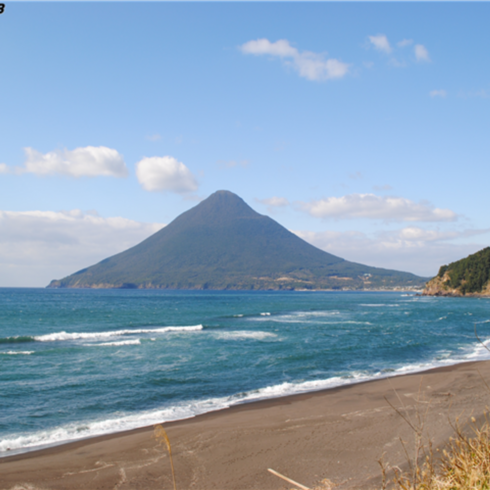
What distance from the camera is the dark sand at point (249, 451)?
310 inches

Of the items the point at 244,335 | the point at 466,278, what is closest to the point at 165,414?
the point at 244,335

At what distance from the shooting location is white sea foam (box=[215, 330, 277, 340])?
29.4m

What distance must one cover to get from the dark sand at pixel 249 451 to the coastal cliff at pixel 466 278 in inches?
4574

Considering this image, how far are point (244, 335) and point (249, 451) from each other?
21778 millimetres

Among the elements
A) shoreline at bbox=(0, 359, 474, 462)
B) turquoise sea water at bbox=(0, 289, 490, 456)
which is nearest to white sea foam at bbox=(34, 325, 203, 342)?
turquoise sea water at bbox=(0, 289, 490, 456)

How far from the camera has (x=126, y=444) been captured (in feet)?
32.0

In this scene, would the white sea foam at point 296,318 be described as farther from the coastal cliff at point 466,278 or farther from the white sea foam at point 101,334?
the coastal cliff at point 466,278

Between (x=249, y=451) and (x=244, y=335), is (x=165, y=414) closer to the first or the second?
(x=249, y=451)

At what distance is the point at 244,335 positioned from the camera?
1217 inches

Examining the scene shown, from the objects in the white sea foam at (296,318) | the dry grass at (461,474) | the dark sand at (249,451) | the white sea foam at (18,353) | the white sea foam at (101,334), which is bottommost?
the white sea foam at (296,318)

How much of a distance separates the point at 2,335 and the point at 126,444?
2855cm

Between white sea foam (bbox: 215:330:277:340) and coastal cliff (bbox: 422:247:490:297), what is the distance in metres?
103

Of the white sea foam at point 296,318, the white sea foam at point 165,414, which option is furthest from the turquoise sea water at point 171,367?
the white sea foam at point 296,318

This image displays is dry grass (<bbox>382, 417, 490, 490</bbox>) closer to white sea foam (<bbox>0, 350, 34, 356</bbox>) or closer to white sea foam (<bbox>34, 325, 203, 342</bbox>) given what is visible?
white sea foam (<bbox>0, 350, 34, 356</bbox>)
